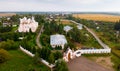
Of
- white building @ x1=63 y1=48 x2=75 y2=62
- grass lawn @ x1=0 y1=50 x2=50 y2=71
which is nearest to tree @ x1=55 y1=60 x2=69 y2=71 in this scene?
grass lawn @ x1=0 y1=50 x2=50 y2=71

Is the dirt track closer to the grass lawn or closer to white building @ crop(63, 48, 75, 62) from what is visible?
white building @ crop(63, 48, 75, 62)

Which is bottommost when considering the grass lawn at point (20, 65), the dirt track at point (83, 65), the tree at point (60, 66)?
the dirt track at point (83, 65)

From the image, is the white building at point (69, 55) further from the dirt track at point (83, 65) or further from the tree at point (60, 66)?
the tree at point (60, 66)

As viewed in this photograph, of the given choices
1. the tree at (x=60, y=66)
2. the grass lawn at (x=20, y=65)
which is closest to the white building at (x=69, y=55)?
the tree at (x=60, y=66)

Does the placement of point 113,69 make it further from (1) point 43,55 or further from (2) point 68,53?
(1) point 43,55

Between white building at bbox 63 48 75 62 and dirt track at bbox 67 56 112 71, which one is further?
white building at bbox 63 48 75 62

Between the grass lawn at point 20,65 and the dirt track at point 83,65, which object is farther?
the dirt track at point 83,65

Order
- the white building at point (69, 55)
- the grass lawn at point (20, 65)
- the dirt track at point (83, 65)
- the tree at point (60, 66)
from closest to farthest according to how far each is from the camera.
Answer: the tree at point (60, 66)
the grass lawn at point (20, 65)
the dirt track at point (83, 65)
the white building at point (69, 55)

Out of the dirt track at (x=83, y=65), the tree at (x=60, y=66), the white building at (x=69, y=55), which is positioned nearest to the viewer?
the tree at (x=60, y=66)
